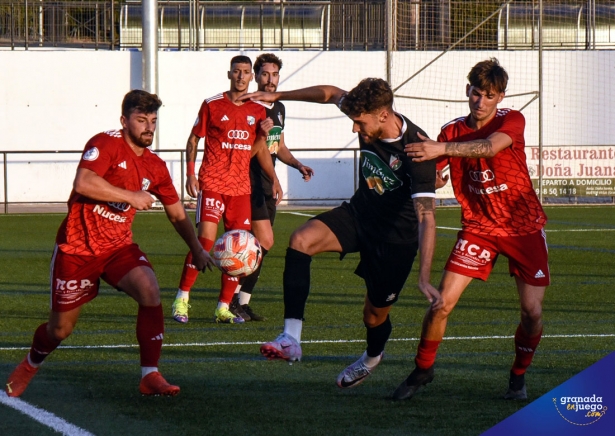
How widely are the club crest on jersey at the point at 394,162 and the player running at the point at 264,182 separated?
307cm

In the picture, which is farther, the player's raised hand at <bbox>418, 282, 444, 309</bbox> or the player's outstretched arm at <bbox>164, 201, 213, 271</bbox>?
the player's outstretched arm at <bbox>164, 201, 213, 271</bbox>

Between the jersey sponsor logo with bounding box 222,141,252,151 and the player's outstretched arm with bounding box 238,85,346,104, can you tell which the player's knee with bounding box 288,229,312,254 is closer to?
the player's outstretched arm with bounding box 238,85,346,104

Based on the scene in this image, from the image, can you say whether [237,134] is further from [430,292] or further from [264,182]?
[430,292]

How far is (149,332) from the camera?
5.75 meters

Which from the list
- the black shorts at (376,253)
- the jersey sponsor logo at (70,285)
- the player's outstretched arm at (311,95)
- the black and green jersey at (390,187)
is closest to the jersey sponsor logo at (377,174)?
the black and green jersey at (390,187)

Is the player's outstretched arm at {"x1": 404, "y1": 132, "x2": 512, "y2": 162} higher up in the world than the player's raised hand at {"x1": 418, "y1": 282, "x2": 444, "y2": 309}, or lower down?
higher up

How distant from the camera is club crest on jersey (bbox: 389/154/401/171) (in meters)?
5.71

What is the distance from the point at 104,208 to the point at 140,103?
0.63 metres

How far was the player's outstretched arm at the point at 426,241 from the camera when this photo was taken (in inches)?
206

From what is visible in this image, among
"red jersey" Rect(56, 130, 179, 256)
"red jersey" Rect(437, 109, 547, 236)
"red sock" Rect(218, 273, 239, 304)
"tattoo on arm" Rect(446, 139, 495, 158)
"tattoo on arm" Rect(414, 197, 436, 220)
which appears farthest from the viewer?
"red sock" Rect(218, 273, 239, 304)

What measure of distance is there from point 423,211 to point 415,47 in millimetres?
21576

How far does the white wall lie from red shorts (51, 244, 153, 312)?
20264 millimetres

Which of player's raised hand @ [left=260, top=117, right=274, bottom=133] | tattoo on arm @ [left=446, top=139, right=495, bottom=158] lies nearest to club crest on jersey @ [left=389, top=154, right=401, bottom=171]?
tattoo on arm @ [left=446, top=139, right=495, bottom=158]

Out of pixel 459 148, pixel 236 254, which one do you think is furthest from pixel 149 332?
pixel 459 148
